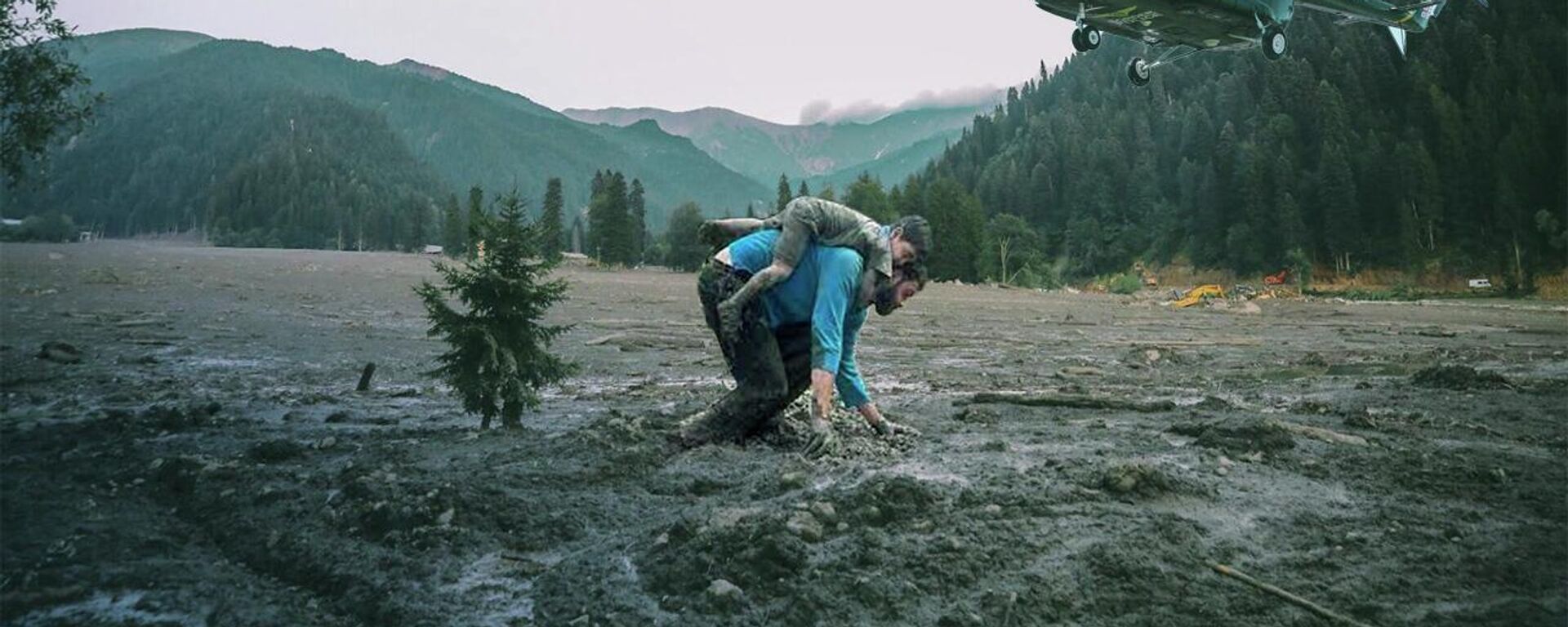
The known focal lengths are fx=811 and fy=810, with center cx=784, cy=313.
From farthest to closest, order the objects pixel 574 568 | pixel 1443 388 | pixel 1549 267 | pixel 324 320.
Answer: pixel 1549 267, pixel 324 320, pixel 1443 388, pixel 574 568

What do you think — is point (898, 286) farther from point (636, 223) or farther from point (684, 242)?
point (636, 223)

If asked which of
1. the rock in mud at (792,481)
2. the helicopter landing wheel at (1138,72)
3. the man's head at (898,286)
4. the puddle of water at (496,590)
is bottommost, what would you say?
the puddle of water at (496,590)

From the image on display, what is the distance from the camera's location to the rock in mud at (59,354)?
30.9 feet

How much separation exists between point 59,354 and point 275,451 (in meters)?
7.01

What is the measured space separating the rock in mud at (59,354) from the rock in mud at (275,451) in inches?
253

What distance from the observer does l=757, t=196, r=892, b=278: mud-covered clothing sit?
5.15 metres

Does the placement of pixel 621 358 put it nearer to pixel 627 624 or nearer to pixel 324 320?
pixel 324 320

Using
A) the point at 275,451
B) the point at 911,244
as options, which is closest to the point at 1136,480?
the point at 911,244

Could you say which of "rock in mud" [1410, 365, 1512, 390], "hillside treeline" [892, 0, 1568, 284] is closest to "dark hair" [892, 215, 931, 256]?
"rock in mud" [1410, 365, 1512, 390]

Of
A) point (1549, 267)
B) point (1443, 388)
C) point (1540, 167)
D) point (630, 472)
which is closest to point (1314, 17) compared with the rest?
point (1540, 167)

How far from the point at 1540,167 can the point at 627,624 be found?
3844 inches

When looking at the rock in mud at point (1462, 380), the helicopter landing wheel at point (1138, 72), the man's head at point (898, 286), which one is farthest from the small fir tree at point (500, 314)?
the helicopter landing wheel at point (1138, 72)

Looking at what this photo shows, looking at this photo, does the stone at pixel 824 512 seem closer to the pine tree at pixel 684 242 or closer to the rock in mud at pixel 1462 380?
the rock in mud at pixel 1462 380

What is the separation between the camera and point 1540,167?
71875mm
